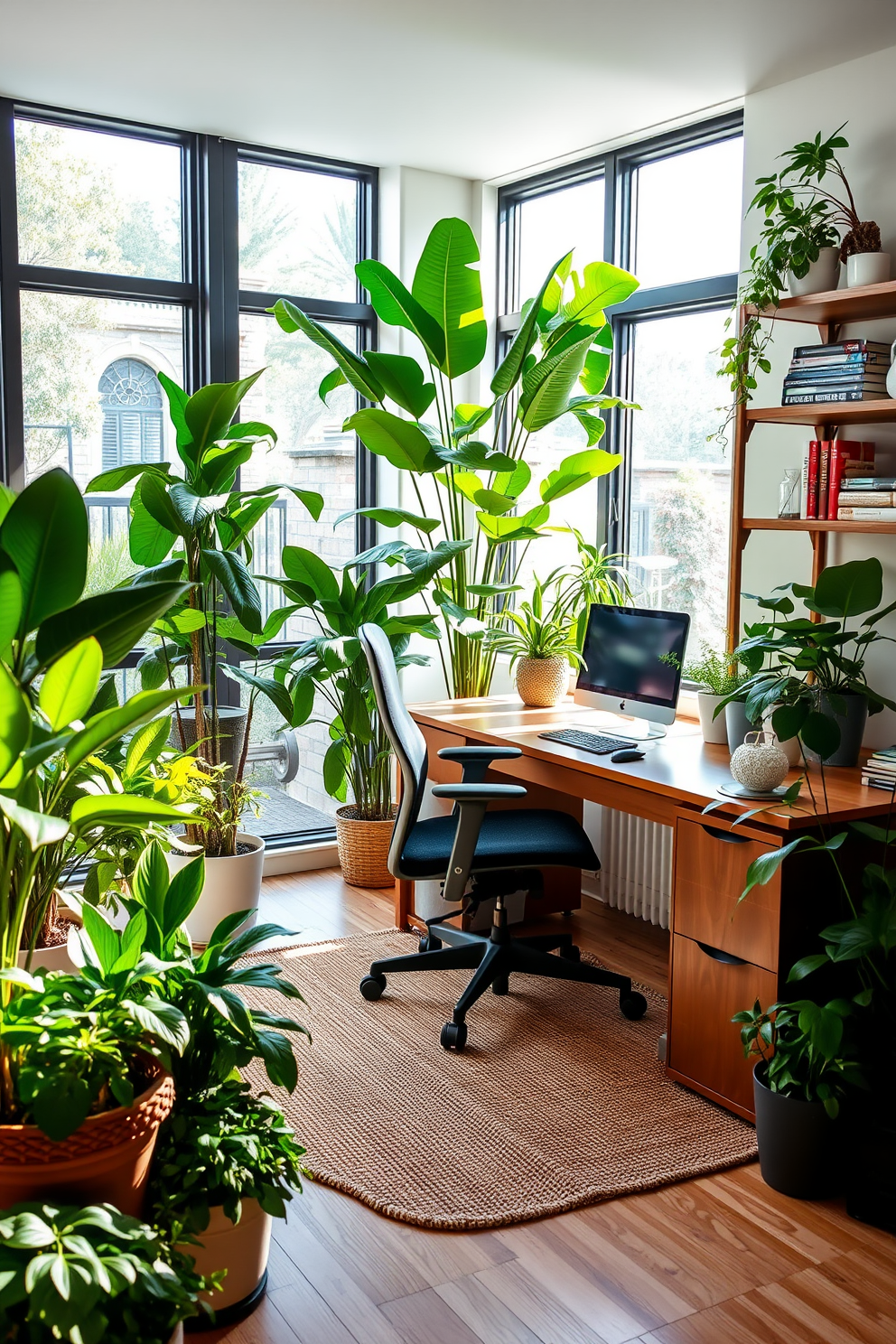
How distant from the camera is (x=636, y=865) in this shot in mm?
4172

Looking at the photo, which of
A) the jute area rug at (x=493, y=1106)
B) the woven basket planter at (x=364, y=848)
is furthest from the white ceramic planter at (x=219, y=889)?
the woven basket planter at (x=364, y=848)

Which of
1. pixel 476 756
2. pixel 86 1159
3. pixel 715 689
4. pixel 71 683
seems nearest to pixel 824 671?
pixel 715 689

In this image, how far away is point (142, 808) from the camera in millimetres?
1859

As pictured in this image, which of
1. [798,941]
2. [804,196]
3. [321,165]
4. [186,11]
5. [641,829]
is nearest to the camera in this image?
[798,941]

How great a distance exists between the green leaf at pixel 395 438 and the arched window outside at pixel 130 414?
2.91 feet

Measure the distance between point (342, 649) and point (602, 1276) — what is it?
240 centimetres

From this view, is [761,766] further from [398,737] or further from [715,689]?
[398,737]

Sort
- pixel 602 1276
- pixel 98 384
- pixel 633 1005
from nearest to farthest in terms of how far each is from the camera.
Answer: pixel 602 1276
pixel 633 1005
pixel 98 384

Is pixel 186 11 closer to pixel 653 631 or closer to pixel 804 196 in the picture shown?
pixel 804 196

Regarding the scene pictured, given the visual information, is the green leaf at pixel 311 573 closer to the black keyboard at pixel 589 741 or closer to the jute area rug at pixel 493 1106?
the black keyboard at pixel 589 741

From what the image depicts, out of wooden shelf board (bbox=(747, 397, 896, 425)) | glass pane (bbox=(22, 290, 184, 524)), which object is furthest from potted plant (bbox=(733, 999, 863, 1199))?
glass pane (bbox=(22, 290, 184, 524))

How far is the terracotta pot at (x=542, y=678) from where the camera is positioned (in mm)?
4098

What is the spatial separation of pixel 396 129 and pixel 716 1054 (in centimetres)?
324

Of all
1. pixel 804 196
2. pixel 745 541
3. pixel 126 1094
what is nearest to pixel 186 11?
pixel 804 196
